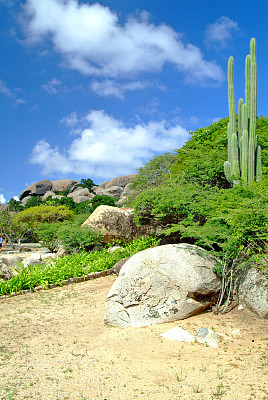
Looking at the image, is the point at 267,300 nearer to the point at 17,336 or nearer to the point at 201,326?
the point at 201,326

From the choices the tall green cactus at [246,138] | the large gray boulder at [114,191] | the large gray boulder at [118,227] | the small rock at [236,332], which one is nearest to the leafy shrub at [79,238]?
the large gray boulder at [118,227]

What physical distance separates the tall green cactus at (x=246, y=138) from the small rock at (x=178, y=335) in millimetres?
5234

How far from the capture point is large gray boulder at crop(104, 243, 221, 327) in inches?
236

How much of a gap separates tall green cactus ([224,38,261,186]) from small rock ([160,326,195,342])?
5234 mm

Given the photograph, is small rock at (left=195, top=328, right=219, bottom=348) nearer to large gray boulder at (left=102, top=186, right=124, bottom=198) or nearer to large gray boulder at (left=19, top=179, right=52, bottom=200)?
large gray boulder at (left=102, top=186, right=124, bottom=198)

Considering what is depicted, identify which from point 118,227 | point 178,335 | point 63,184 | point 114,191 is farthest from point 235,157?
point 63,184

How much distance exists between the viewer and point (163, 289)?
6.05 meters

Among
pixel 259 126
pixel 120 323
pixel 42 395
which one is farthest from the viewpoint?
pixel 259 126

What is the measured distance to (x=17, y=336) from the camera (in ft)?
19.3

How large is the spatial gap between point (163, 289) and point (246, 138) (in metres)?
5.99

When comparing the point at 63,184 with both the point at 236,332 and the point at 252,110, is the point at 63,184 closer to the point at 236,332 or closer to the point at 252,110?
the point at 252,110

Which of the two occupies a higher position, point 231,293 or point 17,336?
point 231,293

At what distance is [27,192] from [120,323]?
7490 cm

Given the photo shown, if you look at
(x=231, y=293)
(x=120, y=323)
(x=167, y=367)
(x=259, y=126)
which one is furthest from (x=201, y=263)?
(x=259, y=126)
